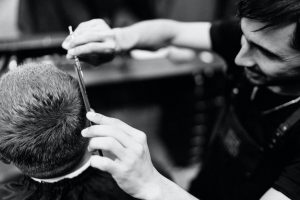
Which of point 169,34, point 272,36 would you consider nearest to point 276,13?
point 272,36

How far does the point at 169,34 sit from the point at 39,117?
3.34 ft

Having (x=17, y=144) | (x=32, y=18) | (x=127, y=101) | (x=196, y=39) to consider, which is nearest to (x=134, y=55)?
(x=127, y=101)

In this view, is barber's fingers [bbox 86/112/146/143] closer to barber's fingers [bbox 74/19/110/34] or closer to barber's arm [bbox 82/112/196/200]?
barber's arm [bbox 82/112/196/200]

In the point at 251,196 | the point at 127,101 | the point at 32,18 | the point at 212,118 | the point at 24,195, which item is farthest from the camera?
the point at 127,101

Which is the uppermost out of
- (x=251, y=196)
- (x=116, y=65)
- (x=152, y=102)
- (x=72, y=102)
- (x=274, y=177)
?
(x=72, y=102)

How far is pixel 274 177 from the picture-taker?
151cm

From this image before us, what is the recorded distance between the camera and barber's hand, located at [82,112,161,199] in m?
0.96

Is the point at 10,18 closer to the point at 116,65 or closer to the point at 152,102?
the point at 116,65

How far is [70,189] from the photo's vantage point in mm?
1396

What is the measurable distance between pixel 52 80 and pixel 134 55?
6.26ft

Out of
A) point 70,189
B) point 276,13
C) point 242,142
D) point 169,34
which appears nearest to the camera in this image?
point 276,13

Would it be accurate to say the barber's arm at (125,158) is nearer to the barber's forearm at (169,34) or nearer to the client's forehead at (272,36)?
the client's forehead at (272,36)

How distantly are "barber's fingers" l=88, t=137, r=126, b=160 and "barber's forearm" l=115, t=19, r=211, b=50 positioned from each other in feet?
2.67

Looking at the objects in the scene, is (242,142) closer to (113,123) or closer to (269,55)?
(269,55)
